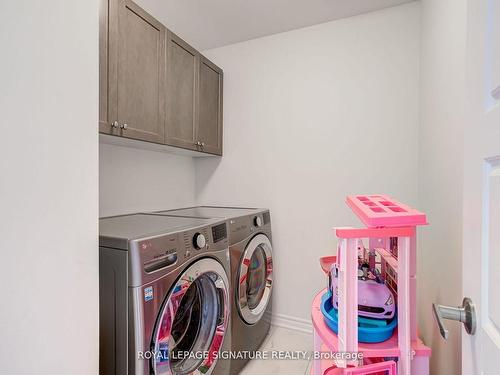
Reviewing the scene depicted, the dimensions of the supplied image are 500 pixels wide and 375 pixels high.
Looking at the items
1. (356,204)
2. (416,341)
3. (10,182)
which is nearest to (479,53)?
(356,204)

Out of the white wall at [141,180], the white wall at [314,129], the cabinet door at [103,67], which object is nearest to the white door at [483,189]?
the white wall at [314,129]

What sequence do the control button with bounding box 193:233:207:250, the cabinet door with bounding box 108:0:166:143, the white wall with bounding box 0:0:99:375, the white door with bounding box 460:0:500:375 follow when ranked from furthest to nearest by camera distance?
the cabinet door with bounding box 108:0:166:143 → the control button with bounding box 193:233:207:250 → the white wall with bounding box 0:0:99:375 → the white door with bounding box 460:0:500:375

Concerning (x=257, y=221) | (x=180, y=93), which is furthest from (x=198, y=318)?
(x=180, y=93)

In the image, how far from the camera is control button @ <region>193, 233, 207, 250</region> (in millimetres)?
1211

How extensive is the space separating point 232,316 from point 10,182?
132cm

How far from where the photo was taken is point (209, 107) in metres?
2.12

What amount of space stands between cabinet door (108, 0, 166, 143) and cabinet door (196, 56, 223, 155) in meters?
0.42

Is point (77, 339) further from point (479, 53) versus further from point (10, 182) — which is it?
point (479, 53)

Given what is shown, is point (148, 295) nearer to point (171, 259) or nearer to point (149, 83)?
point (171, 259)

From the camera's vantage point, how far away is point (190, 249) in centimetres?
118

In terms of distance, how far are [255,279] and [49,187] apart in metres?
1.58

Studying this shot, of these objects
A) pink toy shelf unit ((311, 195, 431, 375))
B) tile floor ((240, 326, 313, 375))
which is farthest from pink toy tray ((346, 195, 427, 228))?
tile floor ((240, 326, 313, 375))

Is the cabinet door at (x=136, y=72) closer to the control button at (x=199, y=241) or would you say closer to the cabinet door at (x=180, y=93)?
the cabinet door at (x=180, y=93)

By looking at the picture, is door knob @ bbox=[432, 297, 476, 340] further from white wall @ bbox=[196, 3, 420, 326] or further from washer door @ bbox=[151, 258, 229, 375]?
white wall @ bbox=[196, 3, 420, 326]
